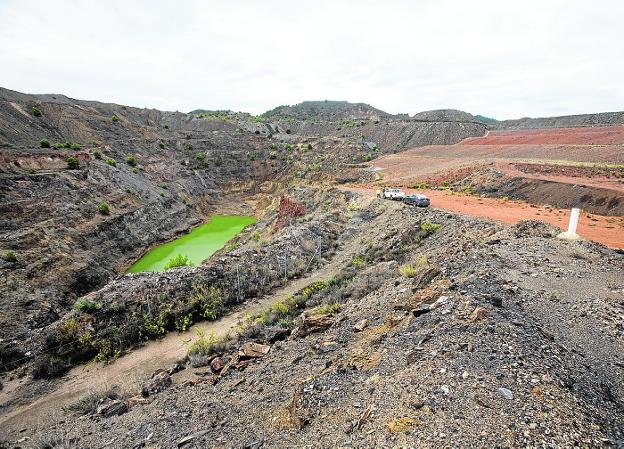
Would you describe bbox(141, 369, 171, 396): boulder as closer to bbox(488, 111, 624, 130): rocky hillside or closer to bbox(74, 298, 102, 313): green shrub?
bbox(74, 298, 102, 313): green shrub

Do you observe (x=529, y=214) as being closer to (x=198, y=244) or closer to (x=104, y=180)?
(x=198, y=244)

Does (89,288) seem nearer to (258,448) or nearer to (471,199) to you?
(258,448)

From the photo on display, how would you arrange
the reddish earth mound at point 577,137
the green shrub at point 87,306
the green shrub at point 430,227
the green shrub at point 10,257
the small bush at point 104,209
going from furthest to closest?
the reddish earth mound at point 577,137, the small bush at point 104,209, the green shrub at point 10,257, the green shrub at point 430,227, the green shrub at point 87,306

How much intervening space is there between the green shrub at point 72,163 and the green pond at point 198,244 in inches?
445

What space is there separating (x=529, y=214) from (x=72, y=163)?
131 feet

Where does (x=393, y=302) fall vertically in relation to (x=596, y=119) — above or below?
below

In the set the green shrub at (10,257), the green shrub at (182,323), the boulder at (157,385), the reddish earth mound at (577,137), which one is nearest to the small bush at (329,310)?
the boulder at (157,385)

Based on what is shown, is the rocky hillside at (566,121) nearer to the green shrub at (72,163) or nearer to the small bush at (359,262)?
the small bush at (359,262)

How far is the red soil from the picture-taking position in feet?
54.8

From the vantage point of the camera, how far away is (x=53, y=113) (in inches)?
2119

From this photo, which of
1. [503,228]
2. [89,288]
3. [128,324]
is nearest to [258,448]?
[128,324]

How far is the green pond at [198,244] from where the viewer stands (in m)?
31.4

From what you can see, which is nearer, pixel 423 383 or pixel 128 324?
pixel 423 383

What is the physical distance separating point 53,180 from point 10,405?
2398 centimetres
